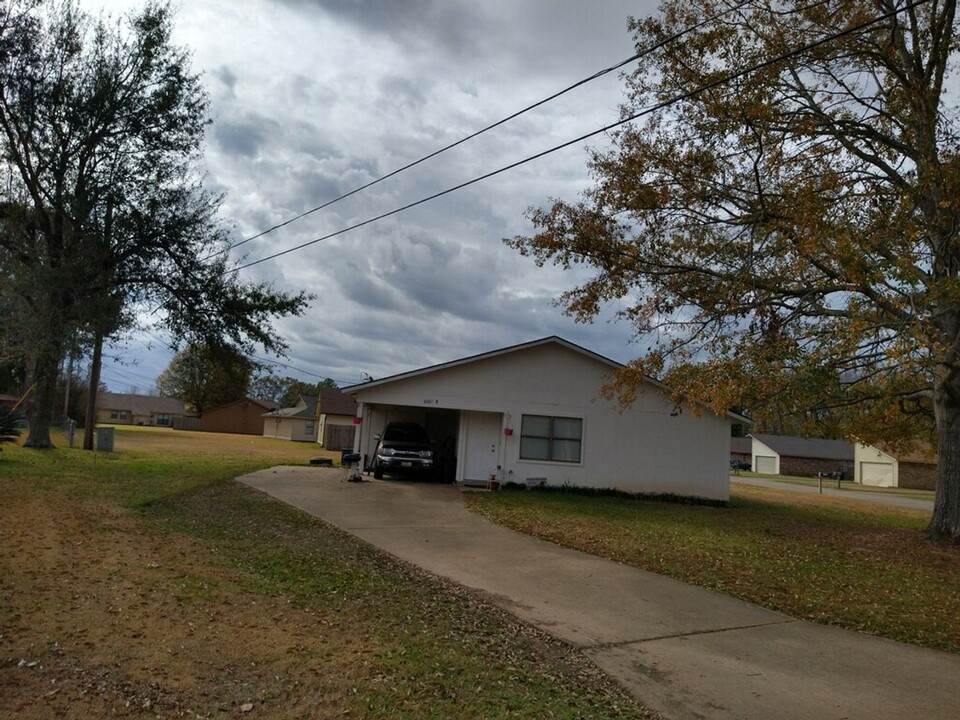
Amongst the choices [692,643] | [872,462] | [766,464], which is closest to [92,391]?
[692,643]

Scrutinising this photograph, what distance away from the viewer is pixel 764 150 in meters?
12.4

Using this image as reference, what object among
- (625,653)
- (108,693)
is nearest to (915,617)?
(625,653)

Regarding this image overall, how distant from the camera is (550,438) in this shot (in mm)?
20766

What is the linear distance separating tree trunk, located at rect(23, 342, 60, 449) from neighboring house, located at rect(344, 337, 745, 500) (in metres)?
8.09

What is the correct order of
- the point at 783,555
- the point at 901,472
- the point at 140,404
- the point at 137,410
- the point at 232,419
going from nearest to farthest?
1. the point at 783,555
2. the point at 901,472
3. the point at 232,419
4. the point at 137,410
5. the point at 140,404

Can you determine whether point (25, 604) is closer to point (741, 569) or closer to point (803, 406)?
point (741, 569)

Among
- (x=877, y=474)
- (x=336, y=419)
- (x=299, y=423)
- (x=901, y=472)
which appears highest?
(x=336, y=419)

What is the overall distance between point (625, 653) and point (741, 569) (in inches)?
183

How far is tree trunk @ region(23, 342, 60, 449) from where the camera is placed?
18797mm

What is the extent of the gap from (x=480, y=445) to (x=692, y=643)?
1473cm

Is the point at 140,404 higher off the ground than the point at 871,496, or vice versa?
the point at 140,404

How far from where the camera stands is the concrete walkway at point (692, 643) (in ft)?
15.9

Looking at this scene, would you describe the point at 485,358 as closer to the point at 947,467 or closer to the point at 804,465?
the point at 947,467

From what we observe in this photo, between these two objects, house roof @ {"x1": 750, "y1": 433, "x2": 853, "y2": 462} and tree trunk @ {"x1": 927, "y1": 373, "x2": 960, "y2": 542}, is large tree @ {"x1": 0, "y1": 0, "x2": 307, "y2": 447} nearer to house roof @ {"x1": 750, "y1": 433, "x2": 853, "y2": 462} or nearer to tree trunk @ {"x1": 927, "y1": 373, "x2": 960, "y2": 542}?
tree trunk @ {"x1": 927, "y1": 373, "x2": 960, "y2": 542}
